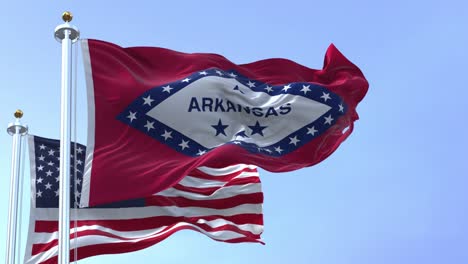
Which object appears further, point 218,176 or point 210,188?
point 218,176

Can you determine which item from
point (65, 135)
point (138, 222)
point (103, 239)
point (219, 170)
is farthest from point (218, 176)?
point (65, 135)

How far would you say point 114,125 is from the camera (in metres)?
11.4

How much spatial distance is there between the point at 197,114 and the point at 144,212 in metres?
2.61

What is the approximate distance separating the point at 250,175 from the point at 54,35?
483 centimetres

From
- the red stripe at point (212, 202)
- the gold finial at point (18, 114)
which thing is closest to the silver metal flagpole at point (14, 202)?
the gold finial at point (18, 114)

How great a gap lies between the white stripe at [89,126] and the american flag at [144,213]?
6.57ft

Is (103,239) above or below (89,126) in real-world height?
below

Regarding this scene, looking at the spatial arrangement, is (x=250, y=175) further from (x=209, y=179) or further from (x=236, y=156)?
(x=236, y=156)

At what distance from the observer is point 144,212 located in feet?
44.9

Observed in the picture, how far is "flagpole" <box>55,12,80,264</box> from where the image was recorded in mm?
9617

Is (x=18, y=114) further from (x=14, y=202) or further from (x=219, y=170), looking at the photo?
(x=219, y=170)

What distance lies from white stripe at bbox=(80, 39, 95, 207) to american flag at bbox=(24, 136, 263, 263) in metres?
2.00

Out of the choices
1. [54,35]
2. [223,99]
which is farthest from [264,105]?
[54,35]

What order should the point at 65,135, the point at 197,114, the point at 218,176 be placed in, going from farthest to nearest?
the point at 218,176
the point at 197,114
the point at 65,135
